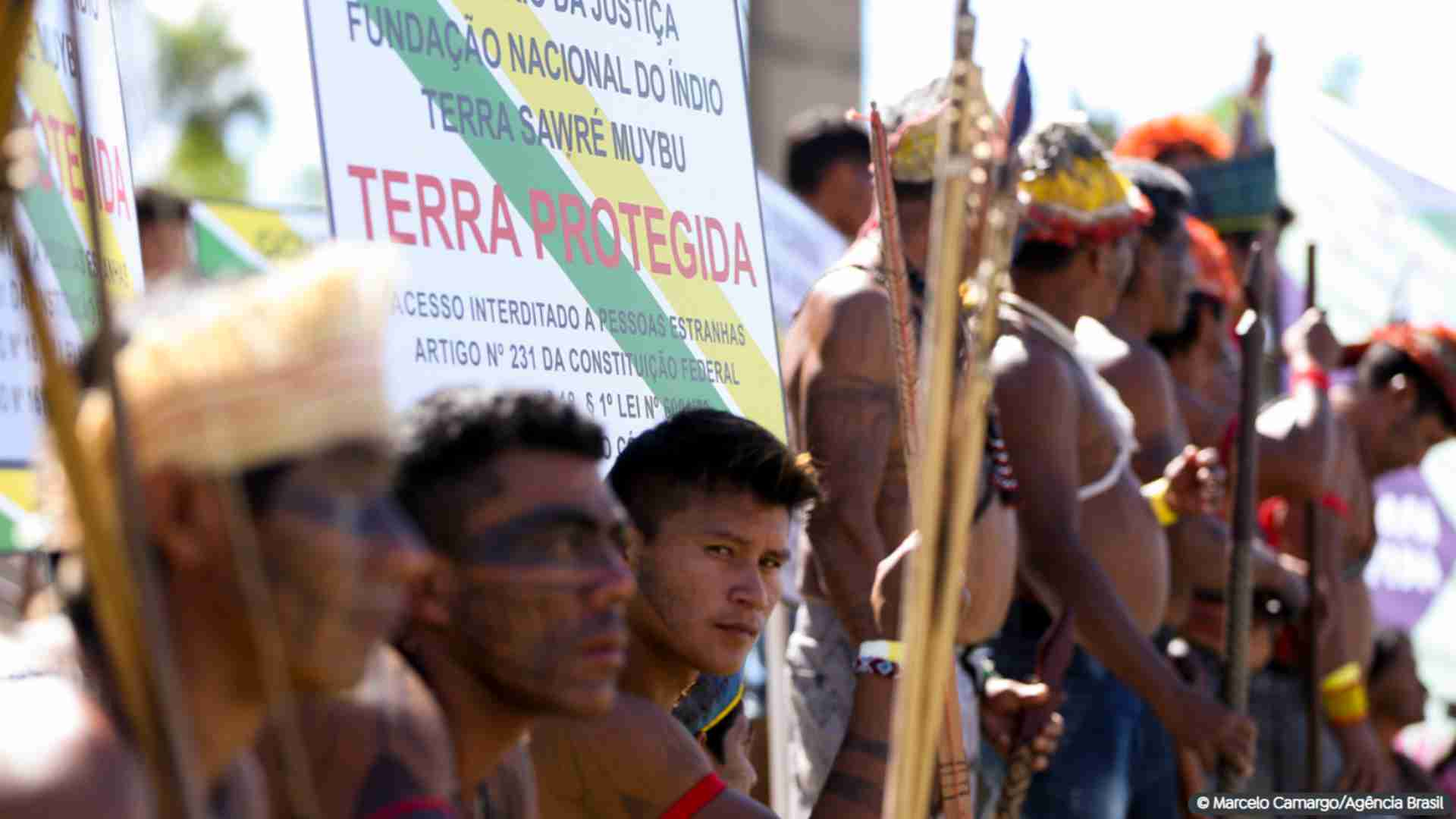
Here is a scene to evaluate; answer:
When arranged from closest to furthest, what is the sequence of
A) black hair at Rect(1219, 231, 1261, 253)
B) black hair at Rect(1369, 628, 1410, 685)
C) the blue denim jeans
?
the blue denim jeans
black hair at Rect(1219, 231, 1261, 253)
black hair at Rect(1369, 628, 1410, 685)

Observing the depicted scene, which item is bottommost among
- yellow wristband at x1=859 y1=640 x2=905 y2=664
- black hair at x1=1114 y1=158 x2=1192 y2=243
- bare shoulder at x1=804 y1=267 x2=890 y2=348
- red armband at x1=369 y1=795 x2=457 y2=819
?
yellow wristband at x1=859 y1=640 x2=905 y2=664

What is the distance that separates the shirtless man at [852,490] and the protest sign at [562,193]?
25 centimetres

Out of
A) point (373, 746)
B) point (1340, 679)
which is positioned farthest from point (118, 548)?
point (1340, 679)

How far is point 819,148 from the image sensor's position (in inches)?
317

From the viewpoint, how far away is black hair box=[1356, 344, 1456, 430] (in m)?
7.50

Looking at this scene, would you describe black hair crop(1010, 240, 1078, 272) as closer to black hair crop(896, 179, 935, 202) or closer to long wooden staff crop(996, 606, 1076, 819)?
black hair crop(896, 179, 935, 202)

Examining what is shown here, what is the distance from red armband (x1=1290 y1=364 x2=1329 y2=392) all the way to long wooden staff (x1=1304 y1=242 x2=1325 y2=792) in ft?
0.61

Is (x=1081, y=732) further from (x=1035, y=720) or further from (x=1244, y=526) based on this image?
(x=1244, y=526)

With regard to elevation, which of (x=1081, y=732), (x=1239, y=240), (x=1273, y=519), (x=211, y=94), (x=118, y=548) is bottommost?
(x=1081, y=732)

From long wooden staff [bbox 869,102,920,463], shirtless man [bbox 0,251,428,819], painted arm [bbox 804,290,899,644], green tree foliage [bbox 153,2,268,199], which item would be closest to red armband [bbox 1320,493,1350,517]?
painted arm [bbox 804,290,899,644]

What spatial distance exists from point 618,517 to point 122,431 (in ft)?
3.41

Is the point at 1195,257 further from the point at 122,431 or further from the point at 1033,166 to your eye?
the point at 122,431

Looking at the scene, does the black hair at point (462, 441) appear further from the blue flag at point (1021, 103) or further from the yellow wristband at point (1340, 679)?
the yellow wristband at point (1340, 679)

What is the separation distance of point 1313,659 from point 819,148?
8.27ft
